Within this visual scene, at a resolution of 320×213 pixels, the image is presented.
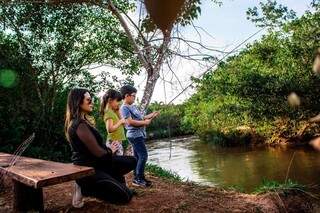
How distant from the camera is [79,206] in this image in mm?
4449

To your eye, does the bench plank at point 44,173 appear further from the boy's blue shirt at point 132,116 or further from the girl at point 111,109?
the boy's blue shirt at point 132,116

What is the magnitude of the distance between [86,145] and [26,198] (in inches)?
38.2

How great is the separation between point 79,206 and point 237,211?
74.6 inches

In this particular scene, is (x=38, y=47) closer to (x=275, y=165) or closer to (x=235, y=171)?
(x=235, y=171)

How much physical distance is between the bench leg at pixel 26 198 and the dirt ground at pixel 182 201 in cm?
26

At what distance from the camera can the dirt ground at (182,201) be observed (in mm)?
4711

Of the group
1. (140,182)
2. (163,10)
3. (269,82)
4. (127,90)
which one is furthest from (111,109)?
(269,82)

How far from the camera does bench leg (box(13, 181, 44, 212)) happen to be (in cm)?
438

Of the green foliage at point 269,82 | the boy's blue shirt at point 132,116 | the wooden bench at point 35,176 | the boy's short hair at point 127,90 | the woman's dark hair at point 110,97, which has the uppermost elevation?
the green foliage at point 269,82

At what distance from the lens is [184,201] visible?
5.26m

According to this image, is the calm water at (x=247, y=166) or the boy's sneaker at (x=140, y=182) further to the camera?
the calm water at (x=247, y=166)

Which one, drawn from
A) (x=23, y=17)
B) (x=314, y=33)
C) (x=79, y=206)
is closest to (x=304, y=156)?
(x=314, y=33)

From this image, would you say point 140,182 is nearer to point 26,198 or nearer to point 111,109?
point 111,109

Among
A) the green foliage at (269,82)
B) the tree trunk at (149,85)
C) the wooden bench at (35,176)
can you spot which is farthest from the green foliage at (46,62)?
the green foliage at (269,82)
